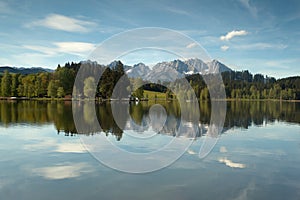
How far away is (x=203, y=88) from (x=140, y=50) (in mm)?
105239

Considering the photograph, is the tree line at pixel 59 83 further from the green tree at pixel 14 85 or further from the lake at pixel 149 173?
the lake at pixel 149 173

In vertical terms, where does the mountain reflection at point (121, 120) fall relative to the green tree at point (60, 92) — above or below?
below

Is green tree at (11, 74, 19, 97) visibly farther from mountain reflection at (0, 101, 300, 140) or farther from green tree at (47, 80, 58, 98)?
mountain reflection at (0, 101, 300, 140)

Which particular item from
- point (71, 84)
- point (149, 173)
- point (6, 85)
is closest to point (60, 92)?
point (71, 84)

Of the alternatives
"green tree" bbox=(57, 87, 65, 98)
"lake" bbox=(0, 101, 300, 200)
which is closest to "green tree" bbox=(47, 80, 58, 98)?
"green tree" bbox=(57, 87, 65, 98)

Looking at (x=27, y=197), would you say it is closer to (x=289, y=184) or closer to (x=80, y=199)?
(x=80, y=199)

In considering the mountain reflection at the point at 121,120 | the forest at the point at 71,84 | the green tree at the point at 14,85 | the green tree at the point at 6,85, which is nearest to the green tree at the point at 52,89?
the forest at the point at 71,84

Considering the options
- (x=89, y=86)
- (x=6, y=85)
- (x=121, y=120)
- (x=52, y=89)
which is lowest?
(x=121, y=120)

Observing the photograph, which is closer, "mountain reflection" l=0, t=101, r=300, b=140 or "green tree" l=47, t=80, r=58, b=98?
"mountain reflection" l=0, t=101, r=300, b=140

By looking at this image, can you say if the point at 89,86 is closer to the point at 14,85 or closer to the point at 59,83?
the point at 59,83

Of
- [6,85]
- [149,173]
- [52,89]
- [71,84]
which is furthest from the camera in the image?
[71,84]

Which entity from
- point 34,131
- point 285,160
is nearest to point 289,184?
point 285,160

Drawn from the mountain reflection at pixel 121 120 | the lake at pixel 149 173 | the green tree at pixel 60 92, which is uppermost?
the green tree at pixel 60 92

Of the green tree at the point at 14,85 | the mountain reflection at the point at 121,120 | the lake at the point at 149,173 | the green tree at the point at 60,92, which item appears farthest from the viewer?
the green tree at the point at 14,85
